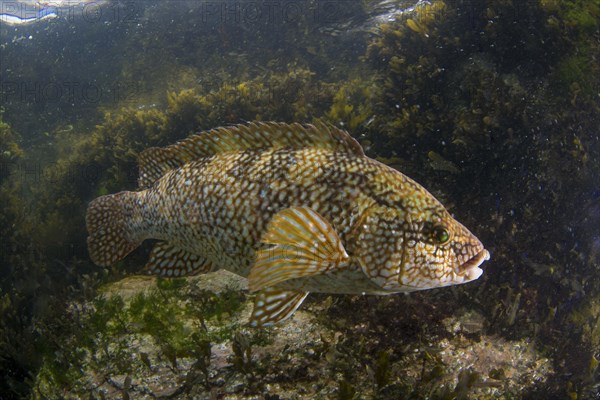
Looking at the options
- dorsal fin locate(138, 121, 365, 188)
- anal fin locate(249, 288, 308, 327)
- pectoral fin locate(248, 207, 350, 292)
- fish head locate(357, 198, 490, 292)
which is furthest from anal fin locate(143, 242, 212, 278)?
fish head locate(357, 198, 490, 292)

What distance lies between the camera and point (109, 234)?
4258 millimetres

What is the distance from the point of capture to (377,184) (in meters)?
2.89

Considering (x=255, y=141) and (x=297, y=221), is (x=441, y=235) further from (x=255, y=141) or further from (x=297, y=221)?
(x=255, y=141)

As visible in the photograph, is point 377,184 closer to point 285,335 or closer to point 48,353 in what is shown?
point 285,335

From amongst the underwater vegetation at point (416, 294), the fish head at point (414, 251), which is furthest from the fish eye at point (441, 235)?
the underwater vegetation at point (416, 294)

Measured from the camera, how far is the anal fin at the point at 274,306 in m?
2.80

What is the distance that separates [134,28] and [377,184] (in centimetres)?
1862

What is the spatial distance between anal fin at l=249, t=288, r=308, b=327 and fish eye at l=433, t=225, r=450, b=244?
1043 mm

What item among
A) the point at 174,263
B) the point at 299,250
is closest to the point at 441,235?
the point at 299,250

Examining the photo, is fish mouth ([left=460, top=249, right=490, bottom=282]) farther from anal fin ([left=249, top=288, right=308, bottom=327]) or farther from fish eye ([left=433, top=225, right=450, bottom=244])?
anal fin ([left=249, top=288, right=308, bottom=327])

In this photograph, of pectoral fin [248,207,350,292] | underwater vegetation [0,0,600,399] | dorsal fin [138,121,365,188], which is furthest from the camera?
underwater vegetation [0,0,600,399]

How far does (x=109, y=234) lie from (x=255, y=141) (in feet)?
7.00

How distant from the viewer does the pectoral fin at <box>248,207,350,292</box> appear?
2.51 meters

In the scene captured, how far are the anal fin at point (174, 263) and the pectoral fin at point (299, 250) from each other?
1.29 m
